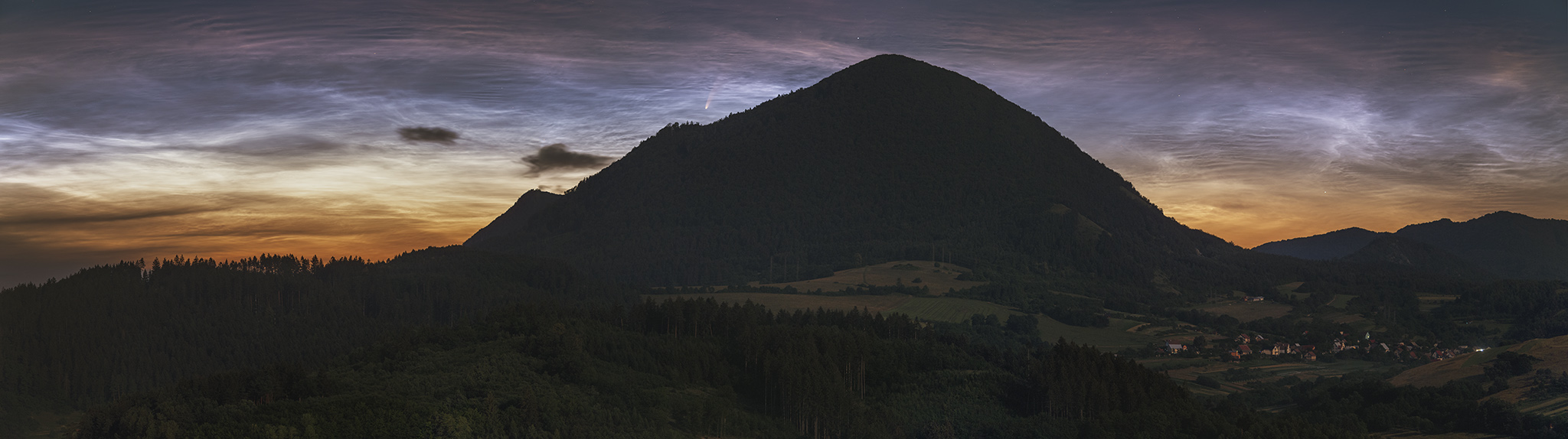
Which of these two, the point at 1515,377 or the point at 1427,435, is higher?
the point at 1515,377

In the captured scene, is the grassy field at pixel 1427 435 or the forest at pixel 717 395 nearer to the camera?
the forest at pixel 717 395

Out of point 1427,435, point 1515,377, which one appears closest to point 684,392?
point 1427,435

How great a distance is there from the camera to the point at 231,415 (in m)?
94.3

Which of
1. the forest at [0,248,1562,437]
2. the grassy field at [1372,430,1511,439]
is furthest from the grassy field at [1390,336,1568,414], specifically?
the grassy field at [1372,430,1511,439]

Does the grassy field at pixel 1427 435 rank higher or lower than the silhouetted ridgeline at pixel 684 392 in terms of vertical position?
lower

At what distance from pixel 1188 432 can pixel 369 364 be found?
10774cm

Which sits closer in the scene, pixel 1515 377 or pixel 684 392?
pixel 684 392

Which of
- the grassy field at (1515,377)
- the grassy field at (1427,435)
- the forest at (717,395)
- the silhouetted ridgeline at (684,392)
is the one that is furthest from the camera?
the grassy field at (1515,377)

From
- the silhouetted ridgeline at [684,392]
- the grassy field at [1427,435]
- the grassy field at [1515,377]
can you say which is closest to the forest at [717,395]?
the silhouetted ridgeline at [684,392]

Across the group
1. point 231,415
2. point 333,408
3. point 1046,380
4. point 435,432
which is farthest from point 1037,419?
point 231,415

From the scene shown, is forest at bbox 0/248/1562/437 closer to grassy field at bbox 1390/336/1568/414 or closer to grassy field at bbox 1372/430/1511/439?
grassy field at bbox 1372/430/1511/439

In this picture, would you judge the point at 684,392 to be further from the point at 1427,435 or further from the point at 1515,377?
the point at 1515,377

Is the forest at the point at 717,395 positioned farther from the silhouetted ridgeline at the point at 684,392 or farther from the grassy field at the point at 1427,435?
the grassy field at the point at 1427,435

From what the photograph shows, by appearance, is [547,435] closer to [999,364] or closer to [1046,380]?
[1046,380]
